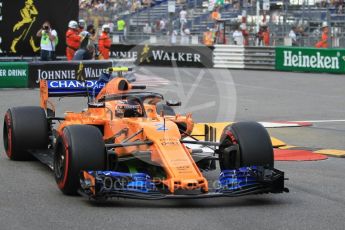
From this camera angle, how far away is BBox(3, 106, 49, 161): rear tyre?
400 inches

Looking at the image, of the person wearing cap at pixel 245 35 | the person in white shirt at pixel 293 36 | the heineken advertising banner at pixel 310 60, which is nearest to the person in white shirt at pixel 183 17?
the person wearing cap at pixel 245 35

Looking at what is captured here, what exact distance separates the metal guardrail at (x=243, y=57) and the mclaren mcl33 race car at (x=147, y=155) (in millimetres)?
20931

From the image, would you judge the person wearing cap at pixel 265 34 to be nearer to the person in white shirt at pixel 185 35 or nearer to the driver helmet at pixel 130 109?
the person in white shirt at pixel 185 35

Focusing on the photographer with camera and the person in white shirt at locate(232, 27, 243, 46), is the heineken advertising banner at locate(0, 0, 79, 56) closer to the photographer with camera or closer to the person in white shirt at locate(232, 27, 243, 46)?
the photographer with camera

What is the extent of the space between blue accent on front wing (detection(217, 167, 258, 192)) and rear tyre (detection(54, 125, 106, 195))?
115 centimetres

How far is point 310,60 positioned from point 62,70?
10.3 metres

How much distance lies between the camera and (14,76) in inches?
888

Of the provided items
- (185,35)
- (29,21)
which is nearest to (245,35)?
(185,35)

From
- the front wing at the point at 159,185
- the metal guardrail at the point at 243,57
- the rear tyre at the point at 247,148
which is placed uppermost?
the rear tyre at the point at 247,148

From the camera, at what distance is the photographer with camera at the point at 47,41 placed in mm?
25281

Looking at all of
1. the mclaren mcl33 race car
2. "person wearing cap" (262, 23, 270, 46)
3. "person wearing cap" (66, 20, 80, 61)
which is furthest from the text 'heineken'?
the mclaren mcl33 race car

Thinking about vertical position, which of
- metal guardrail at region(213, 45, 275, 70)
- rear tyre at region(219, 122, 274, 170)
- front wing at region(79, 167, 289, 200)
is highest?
rear tyre at region(219, 122, 274, 170)

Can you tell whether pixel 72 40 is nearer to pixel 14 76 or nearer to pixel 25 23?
pixel 25 23

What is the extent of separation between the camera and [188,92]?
21734 millimetres
